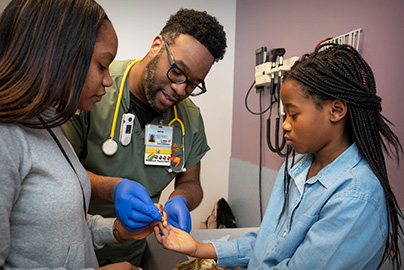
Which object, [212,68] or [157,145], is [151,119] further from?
[212,68]

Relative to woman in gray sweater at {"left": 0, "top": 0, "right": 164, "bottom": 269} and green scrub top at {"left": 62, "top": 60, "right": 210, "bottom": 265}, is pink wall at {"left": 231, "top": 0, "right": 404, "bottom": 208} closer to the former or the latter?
green scrub top at {"left": 62, "top": 60, "right": 210, "bottom": 265}

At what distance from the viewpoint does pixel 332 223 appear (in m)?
0.73

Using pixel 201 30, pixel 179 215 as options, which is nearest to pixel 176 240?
pixel 179 215

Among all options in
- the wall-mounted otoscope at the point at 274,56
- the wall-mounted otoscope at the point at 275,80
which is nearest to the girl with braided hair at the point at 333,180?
the wall-mounted otoscope at the point at 275,80

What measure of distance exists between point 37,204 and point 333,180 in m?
0.72

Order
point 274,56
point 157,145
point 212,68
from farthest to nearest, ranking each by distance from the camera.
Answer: point 212,68 → point 274,56 → point 157,145

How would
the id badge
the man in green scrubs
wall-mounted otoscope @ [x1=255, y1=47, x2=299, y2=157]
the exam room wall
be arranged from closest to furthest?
the man in green scrubs, the id badge, wall-mounted otoscope @ [x1=255, y1=47, x2=299, y2=157], the exam room wall

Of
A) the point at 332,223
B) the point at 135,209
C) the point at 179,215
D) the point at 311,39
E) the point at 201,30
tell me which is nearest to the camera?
the point at 332,223

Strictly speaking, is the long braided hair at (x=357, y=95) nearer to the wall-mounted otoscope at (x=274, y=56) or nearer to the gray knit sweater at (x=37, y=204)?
the gray knit sweater at (x=37, y=204)

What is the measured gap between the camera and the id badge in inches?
53.0

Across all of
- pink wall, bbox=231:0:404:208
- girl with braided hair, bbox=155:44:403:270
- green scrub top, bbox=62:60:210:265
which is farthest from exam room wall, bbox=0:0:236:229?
girl with braided hair, bbox=155:44:403:270

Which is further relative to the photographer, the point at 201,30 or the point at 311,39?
the point at 311,39

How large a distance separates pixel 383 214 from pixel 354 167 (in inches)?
5.2

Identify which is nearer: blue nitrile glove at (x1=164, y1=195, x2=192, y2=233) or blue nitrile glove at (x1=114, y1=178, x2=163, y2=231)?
blue nitrile glove at (x1=114, y1=178, x2=163, y2=231)
